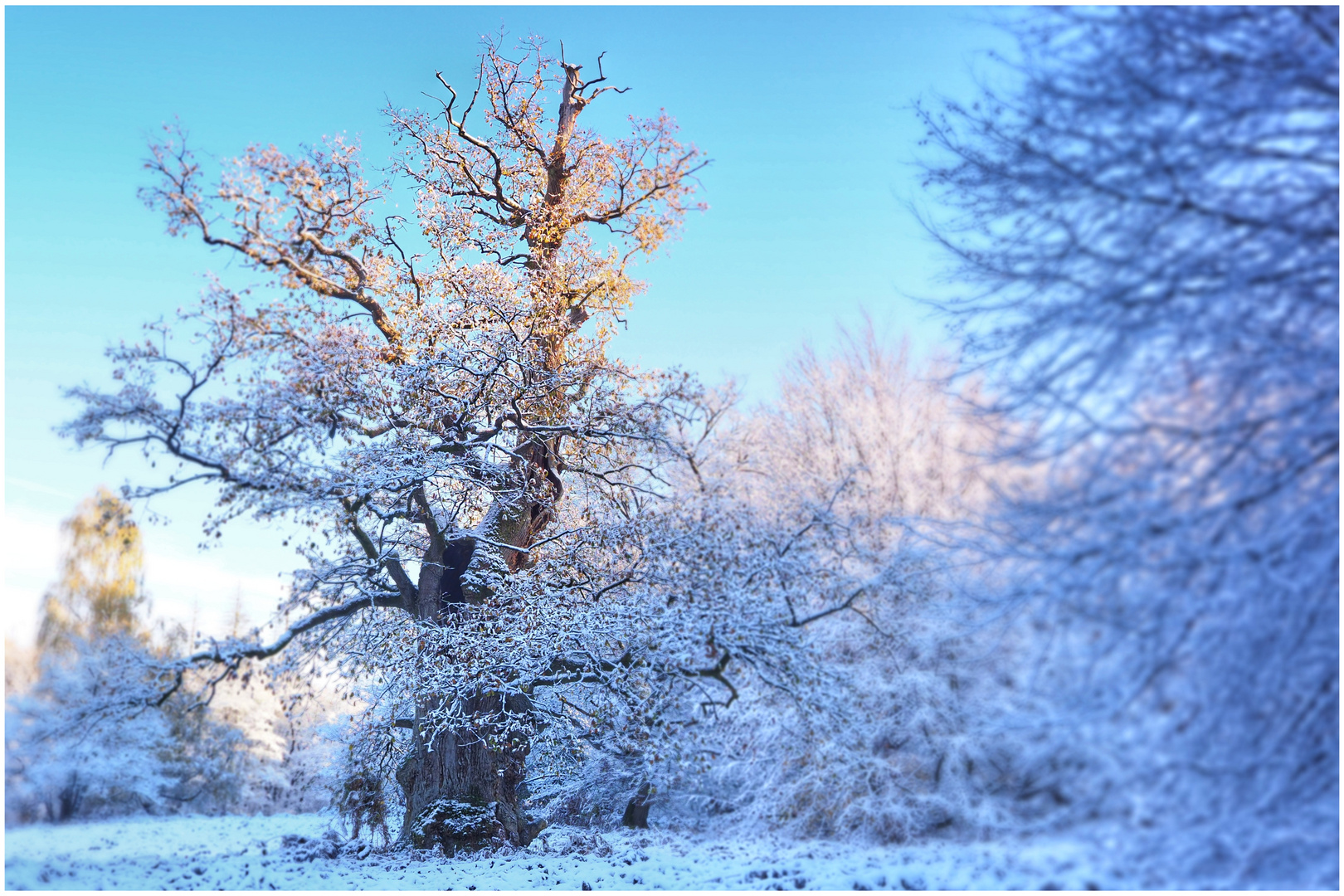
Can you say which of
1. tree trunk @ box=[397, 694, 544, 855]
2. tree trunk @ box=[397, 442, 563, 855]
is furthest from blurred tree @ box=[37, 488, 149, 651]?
tree trunk @ box=[397, 694, 544, 855]

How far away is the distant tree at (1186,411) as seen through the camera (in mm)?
3385

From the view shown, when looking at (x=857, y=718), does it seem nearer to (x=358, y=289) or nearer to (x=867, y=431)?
(x=867, y=431)

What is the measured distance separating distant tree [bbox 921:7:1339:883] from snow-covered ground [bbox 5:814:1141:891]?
26.7 inches

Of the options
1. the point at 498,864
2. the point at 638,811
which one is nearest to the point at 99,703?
the point at 498,864

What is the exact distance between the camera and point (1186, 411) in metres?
3.60

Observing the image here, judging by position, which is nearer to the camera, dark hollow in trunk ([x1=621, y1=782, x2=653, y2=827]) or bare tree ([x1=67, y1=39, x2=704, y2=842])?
bare tree ([x1=67, y1=39, x2=704, y2=842])

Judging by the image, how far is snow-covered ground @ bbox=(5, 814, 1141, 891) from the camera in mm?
4367

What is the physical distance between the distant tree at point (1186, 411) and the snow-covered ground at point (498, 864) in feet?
2.22

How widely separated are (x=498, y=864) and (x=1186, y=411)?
4.91m

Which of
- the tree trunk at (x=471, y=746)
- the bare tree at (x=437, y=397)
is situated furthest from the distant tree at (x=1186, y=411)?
the tree trunk at (x=471, y=746)

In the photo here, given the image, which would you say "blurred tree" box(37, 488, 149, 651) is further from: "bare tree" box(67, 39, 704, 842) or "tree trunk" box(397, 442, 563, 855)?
"tree trunk" box(397, 442, 563, 855)

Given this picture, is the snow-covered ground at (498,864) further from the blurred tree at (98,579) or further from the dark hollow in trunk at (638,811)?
the dark hollow in trunk at (638,811)

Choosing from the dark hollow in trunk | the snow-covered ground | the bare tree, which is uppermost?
the bare tree

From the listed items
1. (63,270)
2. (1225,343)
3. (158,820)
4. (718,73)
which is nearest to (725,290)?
(718,73)
